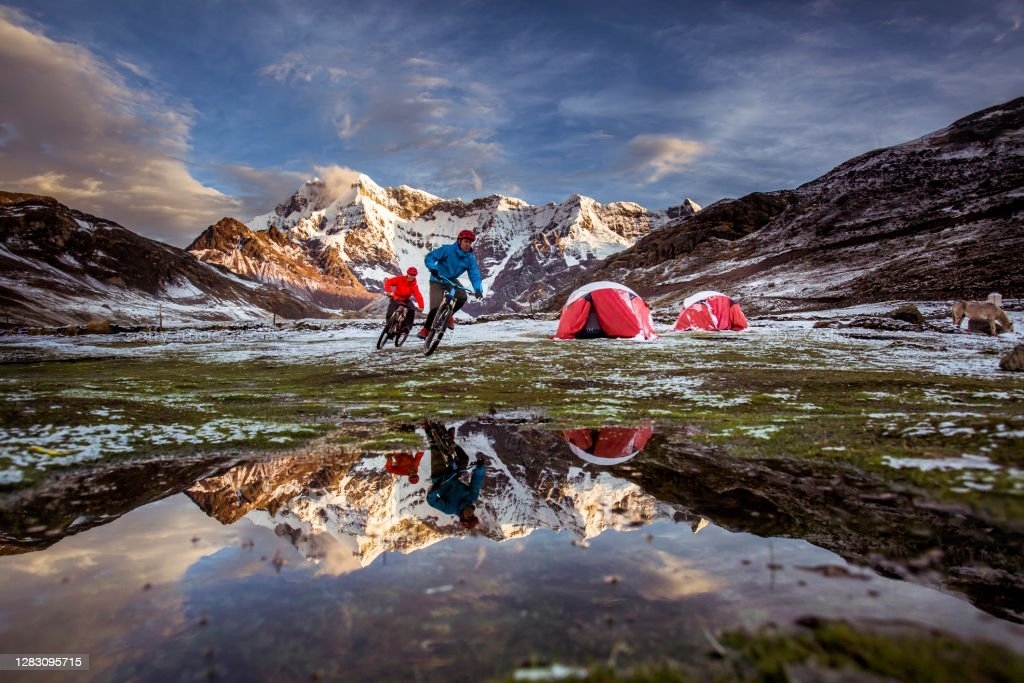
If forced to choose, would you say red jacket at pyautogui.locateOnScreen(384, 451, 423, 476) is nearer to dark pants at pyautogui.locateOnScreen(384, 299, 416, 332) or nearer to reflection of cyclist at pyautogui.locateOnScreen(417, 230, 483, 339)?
reflection of cyclist at pyautogui.locateOnScreen(417, 230, 483, 339)

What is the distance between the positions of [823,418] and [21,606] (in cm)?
980

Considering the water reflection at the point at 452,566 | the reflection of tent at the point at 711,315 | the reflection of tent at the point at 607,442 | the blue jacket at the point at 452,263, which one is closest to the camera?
the water reflection at the point at 452,566

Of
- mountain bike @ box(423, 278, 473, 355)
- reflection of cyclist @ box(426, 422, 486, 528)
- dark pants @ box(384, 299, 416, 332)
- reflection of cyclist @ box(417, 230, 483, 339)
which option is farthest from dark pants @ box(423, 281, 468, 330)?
reflection of cyclist @ box(426, 422, 486, 528)

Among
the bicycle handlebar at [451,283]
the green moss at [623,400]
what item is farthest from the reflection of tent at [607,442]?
the bicycle handlebar at [451,283]

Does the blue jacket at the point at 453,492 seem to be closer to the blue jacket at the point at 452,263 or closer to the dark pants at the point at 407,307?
the blue jacket at the point at 452,263

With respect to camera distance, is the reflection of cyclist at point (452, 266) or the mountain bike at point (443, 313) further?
the mountain bike at point (443, 313)

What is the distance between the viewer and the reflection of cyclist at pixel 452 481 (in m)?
4.99

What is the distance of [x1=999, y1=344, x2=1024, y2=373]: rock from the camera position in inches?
676

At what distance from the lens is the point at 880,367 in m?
19.4

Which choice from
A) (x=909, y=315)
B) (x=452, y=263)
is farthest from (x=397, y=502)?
(x=909, y=315)

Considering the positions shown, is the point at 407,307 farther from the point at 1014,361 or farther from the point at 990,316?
the point at 990,316

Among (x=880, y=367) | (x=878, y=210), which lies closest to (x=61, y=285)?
(x=880, y=367)

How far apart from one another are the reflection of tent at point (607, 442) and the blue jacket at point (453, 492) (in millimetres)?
1523

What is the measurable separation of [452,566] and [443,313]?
18517 mm
